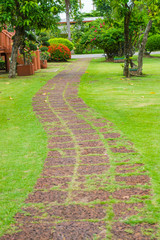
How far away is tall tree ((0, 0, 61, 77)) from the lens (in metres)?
12.5

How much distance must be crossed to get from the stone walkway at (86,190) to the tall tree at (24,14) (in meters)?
8.36

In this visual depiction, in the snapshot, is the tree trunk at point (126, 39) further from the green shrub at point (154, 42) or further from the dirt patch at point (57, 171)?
the green shrub at point (154, 42)

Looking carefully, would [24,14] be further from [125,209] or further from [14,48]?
[125,209]

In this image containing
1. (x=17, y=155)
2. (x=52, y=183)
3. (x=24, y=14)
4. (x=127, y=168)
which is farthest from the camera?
(x=24, y=14)

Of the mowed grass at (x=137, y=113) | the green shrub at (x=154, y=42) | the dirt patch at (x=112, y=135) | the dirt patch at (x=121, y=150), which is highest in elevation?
the green shrub at (x=154, y=42)

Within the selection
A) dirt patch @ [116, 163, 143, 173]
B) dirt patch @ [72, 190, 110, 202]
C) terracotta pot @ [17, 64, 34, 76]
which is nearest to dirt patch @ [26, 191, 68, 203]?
dirt patch @ [72, 190, 110, 202]

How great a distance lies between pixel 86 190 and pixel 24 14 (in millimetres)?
10994

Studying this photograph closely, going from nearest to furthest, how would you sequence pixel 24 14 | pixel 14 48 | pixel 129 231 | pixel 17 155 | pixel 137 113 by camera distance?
pixel 129 231 → pixel 17 155 → pixel 137 113 → pixel 24 14 → pixel 14 48

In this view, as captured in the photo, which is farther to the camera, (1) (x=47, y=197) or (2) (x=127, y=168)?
(2) (x=127, y=168)

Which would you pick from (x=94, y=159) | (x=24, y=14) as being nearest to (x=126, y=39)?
(x=24, y=14)

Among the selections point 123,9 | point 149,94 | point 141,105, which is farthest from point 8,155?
point 123,9

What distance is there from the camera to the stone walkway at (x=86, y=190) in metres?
2.56

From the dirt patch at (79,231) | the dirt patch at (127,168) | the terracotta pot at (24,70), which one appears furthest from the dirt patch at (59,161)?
the terracotta pot at (24,70)

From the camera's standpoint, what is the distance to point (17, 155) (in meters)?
4.33
